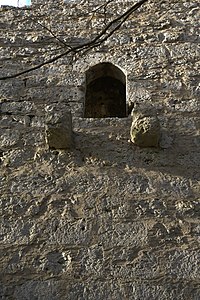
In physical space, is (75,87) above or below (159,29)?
below

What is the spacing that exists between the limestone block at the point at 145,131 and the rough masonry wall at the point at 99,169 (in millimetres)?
57

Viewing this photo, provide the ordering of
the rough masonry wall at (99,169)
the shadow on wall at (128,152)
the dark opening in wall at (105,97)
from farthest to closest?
the dark opening in wall at (105,97) → the shadow on wall at (128,152) → the rough masonry wall at (99,169)

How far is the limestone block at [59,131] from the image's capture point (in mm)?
4055

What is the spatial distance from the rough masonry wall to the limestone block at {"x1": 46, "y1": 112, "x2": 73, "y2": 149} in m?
0.07

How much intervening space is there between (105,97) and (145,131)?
43.2 inches

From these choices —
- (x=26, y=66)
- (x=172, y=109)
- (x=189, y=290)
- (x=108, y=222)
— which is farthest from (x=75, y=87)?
(x=189, y=290)

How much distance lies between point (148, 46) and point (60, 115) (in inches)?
49.0

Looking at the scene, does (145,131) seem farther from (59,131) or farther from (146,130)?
(59,131)

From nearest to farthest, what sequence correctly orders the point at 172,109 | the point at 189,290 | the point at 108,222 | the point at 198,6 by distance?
the point at 189,290 → the point at 108,222 → the point at 172,109 → the point at 198,6

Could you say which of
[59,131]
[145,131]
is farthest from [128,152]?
[59,131]

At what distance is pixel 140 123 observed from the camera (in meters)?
4.07

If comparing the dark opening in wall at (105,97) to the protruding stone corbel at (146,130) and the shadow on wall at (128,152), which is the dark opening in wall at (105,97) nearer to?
the shadow on wall at (128,152)

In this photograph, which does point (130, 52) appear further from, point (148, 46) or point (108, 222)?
point (108, 222)

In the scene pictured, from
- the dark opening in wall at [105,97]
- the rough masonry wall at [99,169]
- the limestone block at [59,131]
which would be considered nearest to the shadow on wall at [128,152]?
the rough masonry wall at [99,169]
